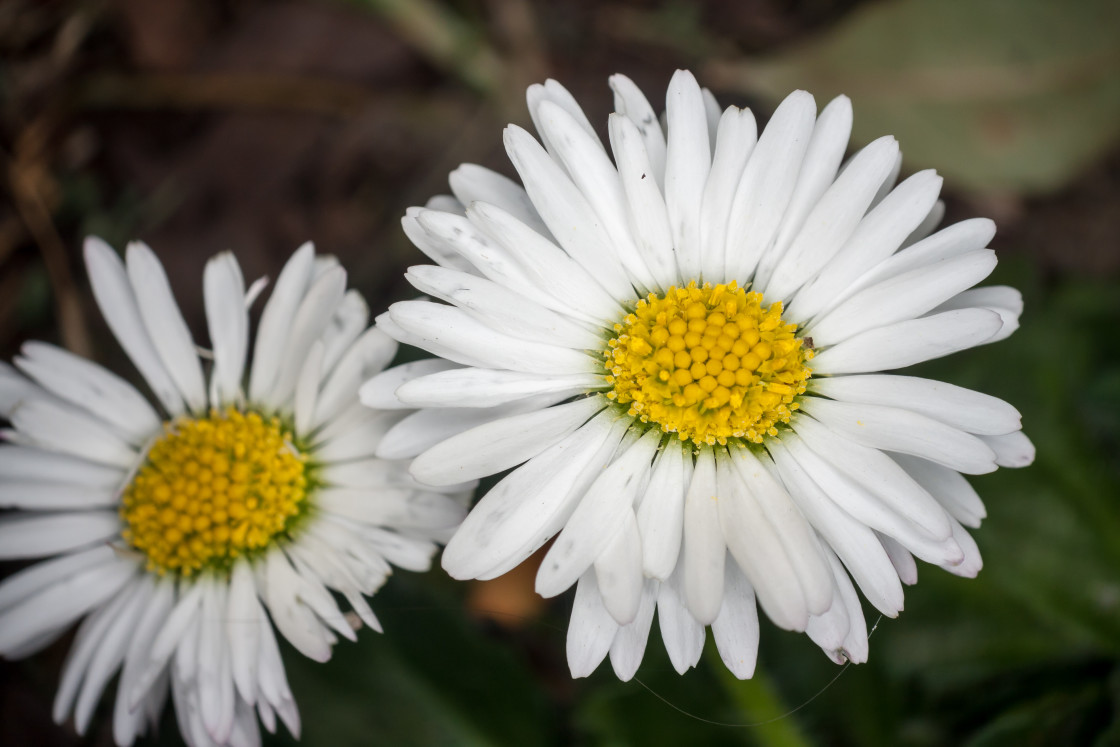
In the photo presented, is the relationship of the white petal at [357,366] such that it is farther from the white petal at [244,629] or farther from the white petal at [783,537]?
the white petal at [783,537]

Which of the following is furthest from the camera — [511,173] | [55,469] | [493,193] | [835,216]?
[511,173]

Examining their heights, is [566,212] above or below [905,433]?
above

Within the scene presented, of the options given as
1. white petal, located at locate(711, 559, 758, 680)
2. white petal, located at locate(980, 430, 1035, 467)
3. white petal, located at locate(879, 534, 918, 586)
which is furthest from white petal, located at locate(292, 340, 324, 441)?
white petal, located at locate(980, 430, 1035, 467)

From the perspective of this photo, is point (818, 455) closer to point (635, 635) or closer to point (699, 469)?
point (699, 469)

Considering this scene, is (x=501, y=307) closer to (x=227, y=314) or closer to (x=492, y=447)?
(x=492, y=447)

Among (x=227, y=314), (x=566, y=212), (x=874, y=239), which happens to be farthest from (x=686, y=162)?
(x=227, y=314)

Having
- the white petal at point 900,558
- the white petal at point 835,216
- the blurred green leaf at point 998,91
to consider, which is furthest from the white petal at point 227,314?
the blurred green leaf at point 998,91

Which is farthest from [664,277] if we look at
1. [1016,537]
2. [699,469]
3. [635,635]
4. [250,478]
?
[1016,537]
